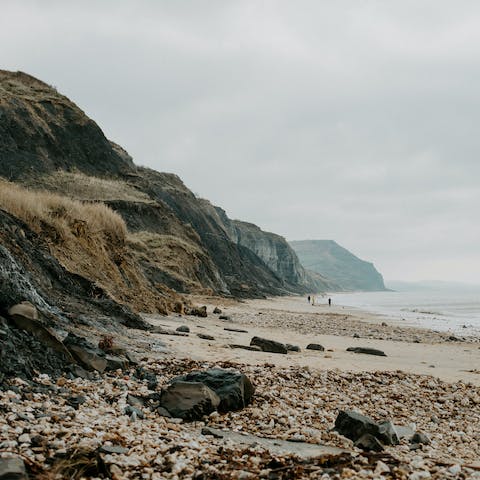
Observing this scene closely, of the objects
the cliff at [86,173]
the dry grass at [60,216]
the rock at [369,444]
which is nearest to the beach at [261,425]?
the rock at [369,444]

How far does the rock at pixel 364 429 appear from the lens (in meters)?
5.78

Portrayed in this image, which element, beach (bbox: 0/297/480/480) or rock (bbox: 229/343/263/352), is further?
rock (bbox: 229/343/263/352)

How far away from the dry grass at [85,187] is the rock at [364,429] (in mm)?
32932

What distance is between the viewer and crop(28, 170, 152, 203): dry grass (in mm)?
38312

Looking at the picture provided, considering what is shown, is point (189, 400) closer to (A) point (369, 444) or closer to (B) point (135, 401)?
(B) point (135, 401)

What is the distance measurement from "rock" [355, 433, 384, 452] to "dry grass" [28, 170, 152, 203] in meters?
33.3

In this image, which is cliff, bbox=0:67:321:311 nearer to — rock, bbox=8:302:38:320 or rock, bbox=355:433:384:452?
rock, bbox=8:302:38:320

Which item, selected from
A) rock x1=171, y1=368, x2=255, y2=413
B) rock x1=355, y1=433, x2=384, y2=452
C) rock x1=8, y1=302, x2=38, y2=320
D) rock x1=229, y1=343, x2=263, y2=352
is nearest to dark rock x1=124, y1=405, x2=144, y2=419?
rock x1=171, y1=368, x2=255, y2=413

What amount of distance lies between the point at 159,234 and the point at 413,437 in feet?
128

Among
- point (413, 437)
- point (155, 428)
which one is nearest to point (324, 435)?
point (413, 437)

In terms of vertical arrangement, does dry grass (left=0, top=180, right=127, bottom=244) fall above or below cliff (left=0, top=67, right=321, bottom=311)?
below

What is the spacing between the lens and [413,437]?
6.05 m

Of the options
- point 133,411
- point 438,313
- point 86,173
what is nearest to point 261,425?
point 133,411

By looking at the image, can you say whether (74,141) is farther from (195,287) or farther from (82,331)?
(82,331)
